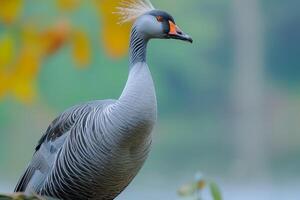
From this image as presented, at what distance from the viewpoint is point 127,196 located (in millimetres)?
4086

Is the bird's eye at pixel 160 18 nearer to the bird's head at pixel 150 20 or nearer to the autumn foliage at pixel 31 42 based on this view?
the bird's head at pixel 150 20

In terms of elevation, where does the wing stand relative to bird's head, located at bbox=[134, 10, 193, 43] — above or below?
below

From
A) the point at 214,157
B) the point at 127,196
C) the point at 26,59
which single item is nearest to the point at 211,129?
the point at 214,157

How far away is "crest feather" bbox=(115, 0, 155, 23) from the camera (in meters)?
2.12

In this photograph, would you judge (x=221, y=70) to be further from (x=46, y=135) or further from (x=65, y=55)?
(x=46, y=135)

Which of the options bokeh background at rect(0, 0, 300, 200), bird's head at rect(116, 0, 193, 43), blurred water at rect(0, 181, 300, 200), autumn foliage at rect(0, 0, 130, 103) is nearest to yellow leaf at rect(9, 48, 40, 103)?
autumn foliage at rect(0, 0, 130, 103)

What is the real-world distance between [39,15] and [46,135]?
94cm

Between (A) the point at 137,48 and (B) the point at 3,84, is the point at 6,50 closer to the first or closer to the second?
(B) the point at 3,84

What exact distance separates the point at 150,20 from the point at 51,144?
42 centimetres

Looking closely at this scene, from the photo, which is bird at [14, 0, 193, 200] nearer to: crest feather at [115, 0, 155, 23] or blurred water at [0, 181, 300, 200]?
crest feather at [115, 0, 155, 23]

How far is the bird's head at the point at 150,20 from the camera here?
209 centimetres

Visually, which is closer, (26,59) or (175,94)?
(26,59)

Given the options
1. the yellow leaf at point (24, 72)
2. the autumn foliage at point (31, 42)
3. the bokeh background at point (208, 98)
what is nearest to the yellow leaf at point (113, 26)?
the autumn foliage at point (31, 42)

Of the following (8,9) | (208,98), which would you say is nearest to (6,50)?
(8,9)
